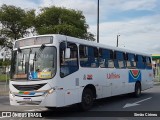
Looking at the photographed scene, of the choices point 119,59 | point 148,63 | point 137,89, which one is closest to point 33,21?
point 148,63

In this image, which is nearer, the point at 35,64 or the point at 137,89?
the point at 35,64

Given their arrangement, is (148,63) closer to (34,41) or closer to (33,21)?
(34,41)

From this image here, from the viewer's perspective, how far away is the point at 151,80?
2252 cm

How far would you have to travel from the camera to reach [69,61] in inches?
493

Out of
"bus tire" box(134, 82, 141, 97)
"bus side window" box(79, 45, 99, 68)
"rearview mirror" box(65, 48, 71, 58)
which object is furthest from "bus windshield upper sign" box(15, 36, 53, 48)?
"bus tire" box(134, 82, 141, 97)

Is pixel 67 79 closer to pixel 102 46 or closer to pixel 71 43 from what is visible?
pixel 71 43

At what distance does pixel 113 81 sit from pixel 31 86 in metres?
5.60

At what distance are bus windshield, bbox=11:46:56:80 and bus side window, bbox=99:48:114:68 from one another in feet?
12.4

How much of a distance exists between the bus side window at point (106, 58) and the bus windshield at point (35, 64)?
3.79 metres

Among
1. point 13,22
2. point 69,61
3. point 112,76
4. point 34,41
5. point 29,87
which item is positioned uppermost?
point 13,22

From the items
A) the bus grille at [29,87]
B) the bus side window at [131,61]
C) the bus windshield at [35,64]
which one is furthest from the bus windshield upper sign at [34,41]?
the bus side window at [131,61]

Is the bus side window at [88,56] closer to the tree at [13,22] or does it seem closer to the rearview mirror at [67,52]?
the rearview mirror at [67,52]

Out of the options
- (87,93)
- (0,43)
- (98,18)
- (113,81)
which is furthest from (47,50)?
(0,43)

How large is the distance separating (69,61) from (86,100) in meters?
2.01
